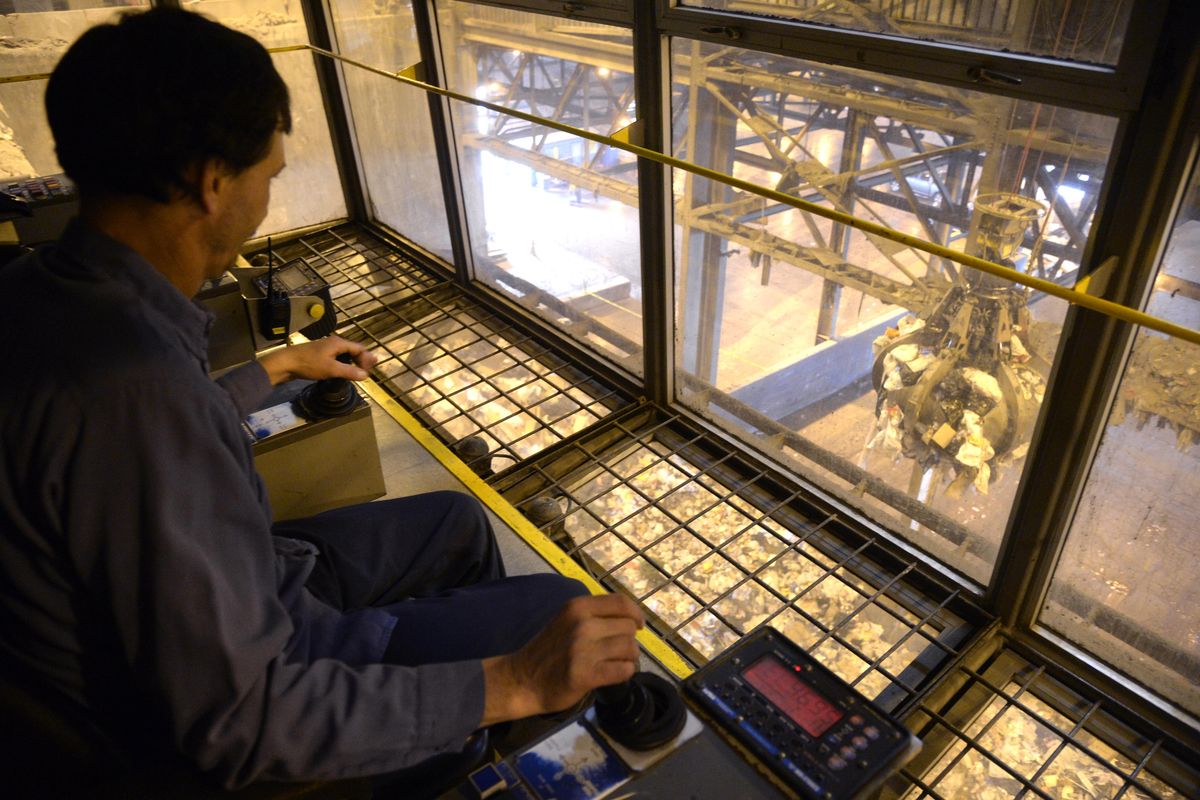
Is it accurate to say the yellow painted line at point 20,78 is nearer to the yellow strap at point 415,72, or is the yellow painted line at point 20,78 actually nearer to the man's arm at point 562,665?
the yellow strap at point 415,72

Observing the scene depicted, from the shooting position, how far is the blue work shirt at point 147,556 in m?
0.76

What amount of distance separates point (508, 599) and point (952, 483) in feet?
5.26

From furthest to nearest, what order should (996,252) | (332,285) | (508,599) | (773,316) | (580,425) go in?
(773,316) → (332,285) → (580,425) → (996,252) → (508,599)

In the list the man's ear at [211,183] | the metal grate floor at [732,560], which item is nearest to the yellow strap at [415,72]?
the metal grate floor at [732,560]

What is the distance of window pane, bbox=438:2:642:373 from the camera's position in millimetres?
3072

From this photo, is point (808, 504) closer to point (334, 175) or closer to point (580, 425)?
point (580, 425)

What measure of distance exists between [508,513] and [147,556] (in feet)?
4.96

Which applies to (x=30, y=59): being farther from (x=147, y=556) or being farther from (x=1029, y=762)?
(x=1029, y=762)

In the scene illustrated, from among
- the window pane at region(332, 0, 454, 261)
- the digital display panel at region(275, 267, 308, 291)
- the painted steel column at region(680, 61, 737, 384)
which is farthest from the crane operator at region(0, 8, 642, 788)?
the window pane at region(332, 0, 454, 261)

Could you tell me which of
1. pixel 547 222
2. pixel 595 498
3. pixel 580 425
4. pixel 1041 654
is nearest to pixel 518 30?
pixel 547 222

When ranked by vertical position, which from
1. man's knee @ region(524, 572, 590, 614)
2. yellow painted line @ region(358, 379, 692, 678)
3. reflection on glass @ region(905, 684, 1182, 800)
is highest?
man's knee @ region(524, 572, 590, 614)

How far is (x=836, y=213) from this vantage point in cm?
166

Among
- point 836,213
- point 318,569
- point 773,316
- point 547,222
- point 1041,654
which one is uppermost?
point 836,213

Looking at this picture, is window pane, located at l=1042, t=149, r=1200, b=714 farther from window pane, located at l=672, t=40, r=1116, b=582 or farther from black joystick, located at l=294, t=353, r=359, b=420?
black joystick, located at l=294, t=353, r=359, b=420
